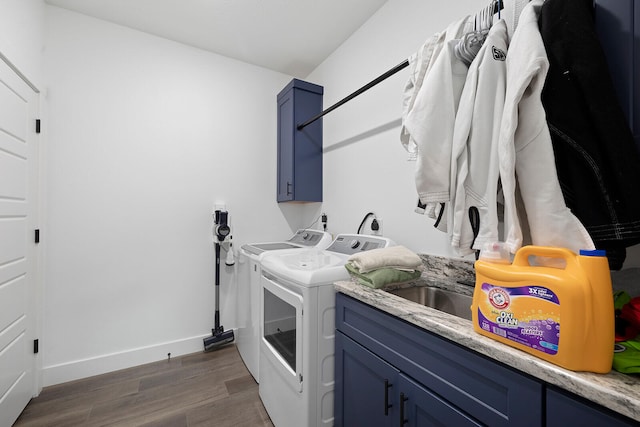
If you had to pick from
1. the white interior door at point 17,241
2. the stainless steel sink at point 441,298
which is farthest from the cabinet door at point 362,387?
the white interior door at point 17,241

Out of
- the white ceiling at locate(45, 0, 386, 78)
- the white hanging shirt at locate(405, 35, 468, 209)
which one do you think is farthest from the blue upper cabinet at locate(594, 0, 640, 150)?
the white ceiling at locate(45, 0, 386, 78)

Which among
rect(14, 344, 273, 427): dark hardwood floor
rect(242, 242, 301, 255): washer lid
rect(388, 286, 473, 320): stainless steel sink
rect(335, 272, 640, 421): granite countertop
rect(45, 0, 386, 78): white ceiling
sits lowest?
rect(14, 344, 273, 427): dark hardwood floor

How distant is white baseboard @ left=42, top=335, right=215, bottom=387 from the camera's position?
192 cm

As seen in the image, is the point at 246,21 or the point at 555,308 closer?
the point at 555,308

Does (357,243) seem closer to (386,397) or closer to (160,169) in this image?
(386,397)

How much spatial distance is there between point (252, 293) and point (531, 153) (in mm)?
1774

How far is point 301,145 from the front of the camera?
2523 mm

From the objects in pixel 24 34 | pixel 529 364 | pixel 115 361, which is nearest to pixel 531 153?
pixel 529 364

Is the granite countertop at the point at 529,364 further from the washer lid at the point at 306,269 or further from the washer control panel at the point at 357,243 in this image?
the washer control panel at the point at 357,243

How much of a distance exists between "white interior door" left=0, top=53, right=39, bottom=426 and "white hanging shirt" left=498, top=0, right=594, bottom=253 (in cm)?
240

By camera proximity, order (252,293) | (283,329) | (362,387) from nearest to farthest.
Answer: (362,387) < (283,329) < (252,293)

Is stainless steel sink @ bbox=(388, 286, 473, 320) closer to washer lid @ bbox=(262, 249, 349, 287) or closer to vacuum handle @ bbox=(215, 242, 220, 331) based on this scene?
washer lid @ bbox=(262, 249, 349, 287)

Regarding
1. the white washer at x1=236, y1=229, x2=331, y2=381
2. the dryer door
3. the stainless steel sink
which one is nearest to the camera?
the stainless steel sink

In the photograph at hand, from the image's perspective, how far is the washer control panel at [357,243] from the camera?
1.67 meters
